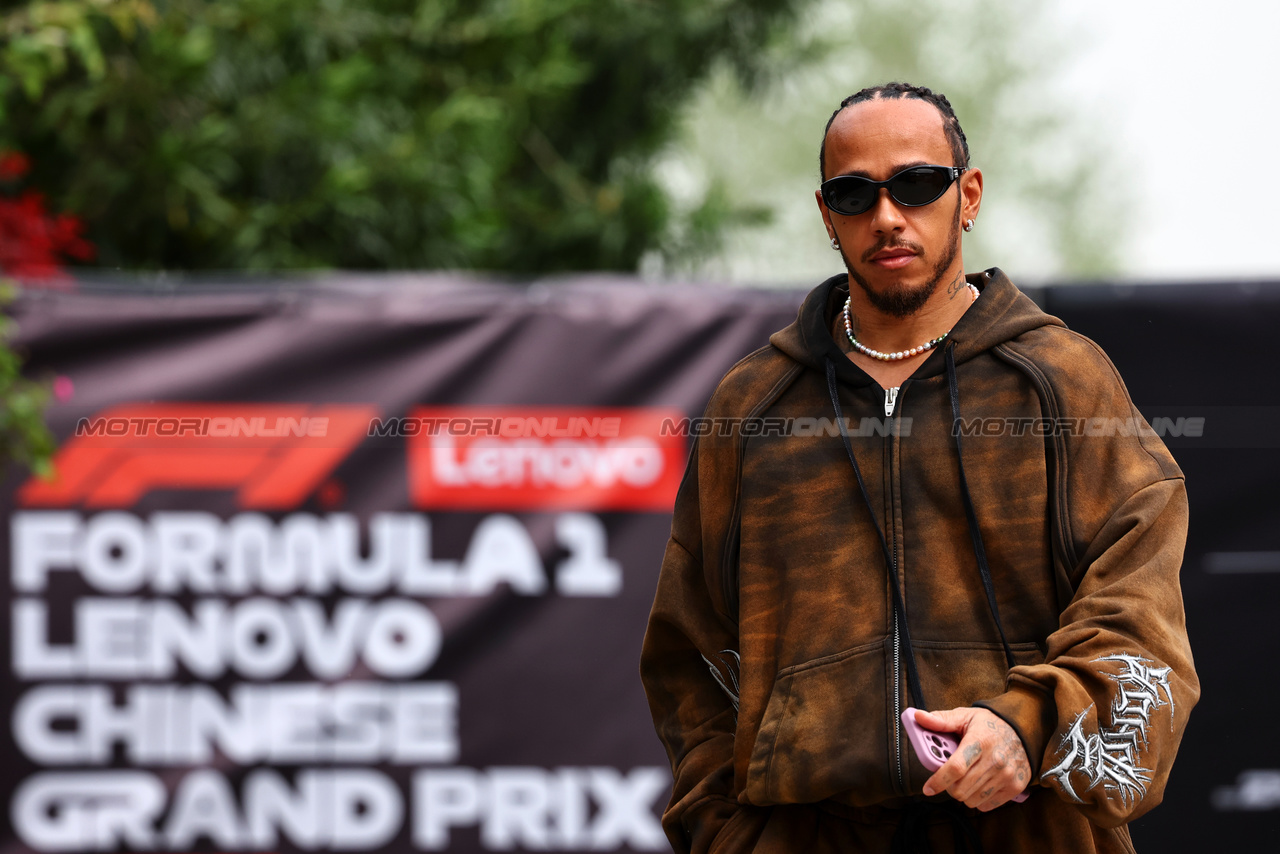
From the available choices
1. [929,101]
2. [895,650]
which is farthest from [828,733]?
[929,101]

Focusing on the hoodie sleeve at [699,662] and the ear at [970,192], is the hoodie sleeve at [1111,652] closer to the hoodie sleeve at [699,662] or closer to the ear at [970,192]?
the ear at [970,192]

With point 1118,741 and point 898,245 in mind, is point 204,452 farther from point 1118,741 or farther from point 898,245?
point 1118,741

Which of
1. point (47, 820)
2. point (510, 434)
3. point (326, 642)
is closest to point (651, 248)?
point (510, 434)

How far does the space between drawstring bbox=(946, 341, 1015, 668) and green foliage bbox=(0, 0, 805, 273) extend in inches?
180

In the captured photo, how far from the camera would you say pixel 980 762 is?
163cm

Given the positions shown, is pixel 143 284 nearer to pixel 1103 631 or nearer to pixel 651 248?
pixel 1103 631

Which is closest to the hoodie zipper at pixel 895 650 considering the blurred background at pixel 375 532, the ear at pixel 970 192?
the ear at pixel 970 192

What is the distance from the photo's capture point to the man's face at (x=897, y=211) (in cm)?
193

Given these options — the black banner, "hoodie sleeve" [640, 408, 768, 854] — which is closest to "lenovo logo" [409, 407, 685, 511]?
the black banner

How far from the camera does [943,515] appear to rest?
1.91 m

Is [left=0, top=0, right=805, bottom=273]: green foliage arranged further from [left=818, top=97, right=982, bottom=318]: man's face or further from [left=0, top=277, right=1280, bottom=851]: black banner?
[left=818, top=97, right=982, bottom=318]: man's face

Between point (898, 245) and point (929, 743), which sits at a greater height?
point (898, 245)

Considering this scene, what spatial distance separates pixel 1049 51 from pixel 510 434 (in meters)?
24.5

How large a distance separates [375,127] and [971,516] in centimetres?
641
